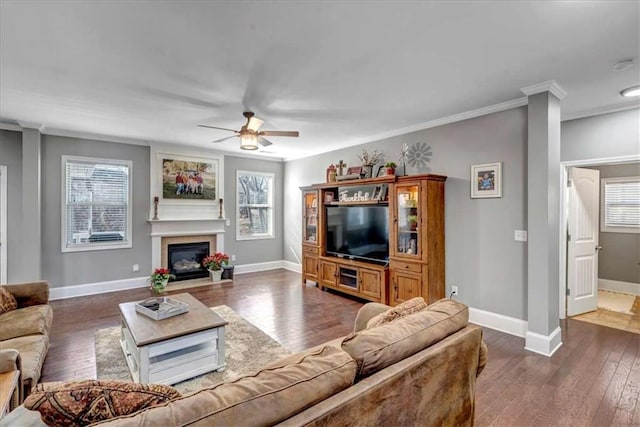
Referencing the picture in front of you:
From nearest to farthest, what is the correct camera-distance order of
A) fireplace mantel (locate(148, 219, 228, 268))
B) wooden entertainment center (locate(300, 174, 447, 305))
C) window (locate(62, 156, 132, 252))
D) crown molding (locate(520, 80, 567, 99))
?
crown molding (locate(520, 80, 567, 99)) → wooden entertainment center (locate(300, 174, 447, 305)) → window (locate(62, 156, 132, 252)) → fireplace mantel (locate(148, 219, 228, 268))

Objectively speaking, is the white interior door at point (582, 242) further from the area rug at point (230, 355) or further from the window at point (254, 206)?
the window at point (254, 206)

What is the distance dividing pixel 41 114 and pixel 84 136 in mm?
1122

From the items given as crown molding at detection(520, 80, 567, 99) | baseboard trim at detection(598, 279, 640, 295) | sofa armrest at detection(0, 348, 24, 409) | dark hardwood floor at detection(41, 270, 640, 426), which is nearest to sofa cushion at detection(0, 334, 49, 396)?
sofa armrest at detection(0, 348, 24, 409)

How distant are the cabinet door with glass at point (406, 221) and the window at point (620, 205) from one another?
394cm

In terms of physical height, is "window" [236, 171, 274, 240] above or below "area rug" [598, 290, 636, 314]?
above

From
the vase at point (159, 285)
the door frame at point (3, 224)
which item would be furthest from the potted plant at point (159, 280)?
the door frame at point (3, 224)

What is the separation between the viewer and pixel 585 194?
14.3ft

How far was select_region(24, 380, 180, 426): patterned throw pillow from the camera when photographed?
2.92 ft

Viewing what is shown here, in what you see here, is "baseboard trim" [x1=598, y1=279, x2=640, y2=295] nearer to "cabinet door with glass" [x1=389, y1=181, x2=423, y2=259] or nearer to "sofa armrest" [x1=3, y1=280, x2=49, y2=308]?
"cabinet door with glass" [x1=389, y1=181, x2=423, y2=259]

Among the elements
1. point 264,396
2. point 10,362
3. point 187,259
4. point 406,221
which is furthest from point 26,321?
point 406,221

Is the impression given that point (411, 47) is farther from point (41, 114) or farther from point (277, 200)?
point (277, 200)

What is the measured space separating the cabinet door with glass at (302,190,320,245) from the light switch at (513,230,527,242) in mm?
3182

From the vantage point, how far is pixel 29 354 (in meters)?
2.24

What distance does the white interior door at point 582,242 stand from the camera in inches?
165
